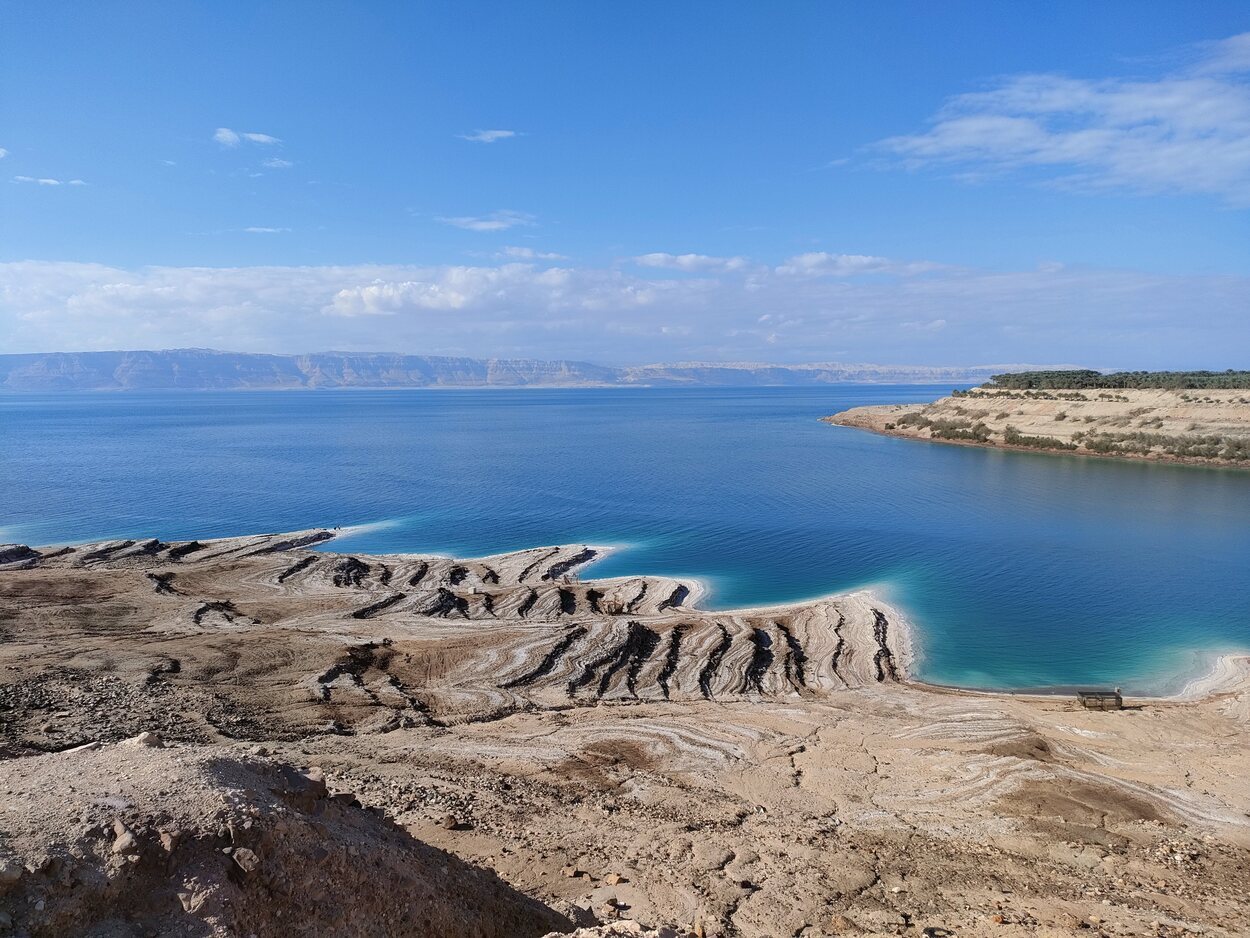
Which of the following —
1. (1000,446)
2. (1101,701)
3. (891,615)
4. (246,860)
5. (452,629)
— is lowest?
(891,615)

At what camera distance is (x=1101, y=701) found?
23594 millimetres

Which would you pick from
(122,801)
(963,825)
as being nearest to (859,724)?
(963,825)

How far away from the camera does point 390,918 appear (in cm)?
849

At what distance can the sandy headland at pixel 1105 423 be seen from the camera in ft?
273

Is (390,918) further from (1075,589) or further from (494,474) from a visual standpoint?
(494,474)

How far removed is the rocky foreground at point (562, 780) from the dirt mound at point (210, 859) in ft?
0.10

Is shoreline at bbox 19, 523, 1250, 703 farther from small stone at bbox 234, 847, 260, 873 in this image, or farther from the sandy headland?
the sandy headland

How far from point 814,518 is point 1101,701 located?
110 ft

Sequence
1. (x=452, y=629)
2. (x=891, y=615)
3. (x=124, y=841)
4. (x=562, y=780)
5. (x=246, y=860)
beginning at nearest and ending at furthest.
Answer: (x=124, y=841), (x=246, y=860), (x=562, y=780), (x=452, y=629), (x=891, y=615)

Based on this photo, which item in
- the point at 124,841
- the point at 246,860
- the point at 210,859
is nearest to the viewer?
the point at 124,841

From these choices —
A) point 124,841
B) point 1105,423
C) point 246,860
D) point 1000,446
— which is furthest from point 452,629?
point 1105,423

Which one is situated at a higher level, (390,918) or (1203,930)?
(390,918)

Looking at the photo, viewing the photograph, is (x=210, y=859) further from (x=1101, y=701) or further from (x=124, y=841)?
(x=1101, y=701)

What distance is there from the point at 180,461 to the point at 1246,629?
98.4 metres
